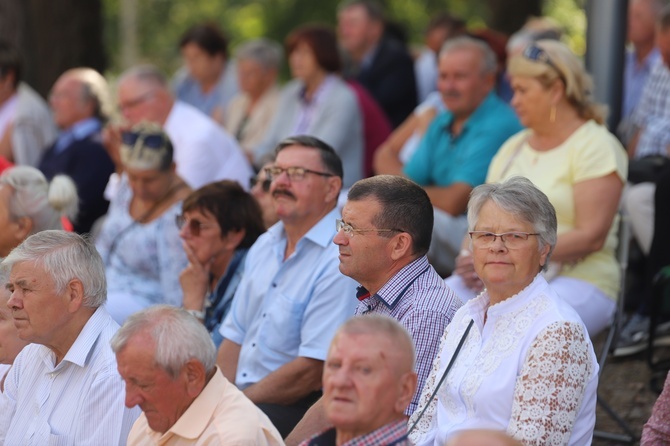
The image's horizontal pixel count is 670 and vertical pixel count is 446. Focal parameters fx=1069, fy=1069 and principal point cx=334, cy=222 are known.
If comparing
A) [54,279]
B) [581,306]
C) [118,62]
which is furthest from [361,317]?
[118,62]

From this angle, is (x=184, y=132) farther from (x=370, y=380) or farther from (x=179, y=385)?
(x=370, y=380)

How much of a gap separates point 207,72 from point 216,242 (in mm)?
4999

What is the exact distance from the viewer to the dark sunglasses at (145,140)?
6.13 meters

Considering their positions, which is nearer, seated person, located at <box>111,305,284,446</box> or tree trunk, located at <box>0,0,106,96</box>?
seated person, located at <box>111,305,284,446</box>

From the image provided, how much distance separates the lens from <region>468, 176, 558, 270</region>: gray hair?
369 centimetres

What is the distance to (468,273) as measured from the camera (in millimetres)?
5145

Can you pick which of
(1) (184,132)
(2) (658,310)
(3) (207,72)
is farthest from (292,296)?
(3) (207,72)

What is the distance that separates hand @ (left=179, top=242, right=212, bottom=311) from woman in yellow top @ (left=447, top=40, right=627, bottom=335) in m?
1.25

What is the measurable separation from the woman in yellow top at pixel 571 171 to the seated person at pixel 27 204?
6.78ft

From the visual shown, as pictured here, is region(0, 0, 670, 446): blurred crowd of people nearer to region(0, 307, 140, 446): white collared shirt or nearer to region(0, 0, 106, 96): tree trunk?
region(0, 307, 140, 446): white collared shirt

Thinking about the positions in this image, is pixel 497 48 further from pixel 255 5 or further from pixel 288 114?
pixel 255 5

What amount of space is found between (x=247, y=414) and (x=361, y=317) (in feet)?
1.89

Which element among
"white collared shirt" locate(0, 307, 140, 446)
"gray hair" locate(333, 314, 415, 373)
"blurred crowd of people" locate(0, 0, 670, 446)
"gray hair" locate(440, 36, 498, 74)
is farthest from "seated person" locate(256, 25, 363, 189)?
"gray hair" locate(333, 314, 415, 373)

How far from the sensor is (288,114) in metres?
8.66
